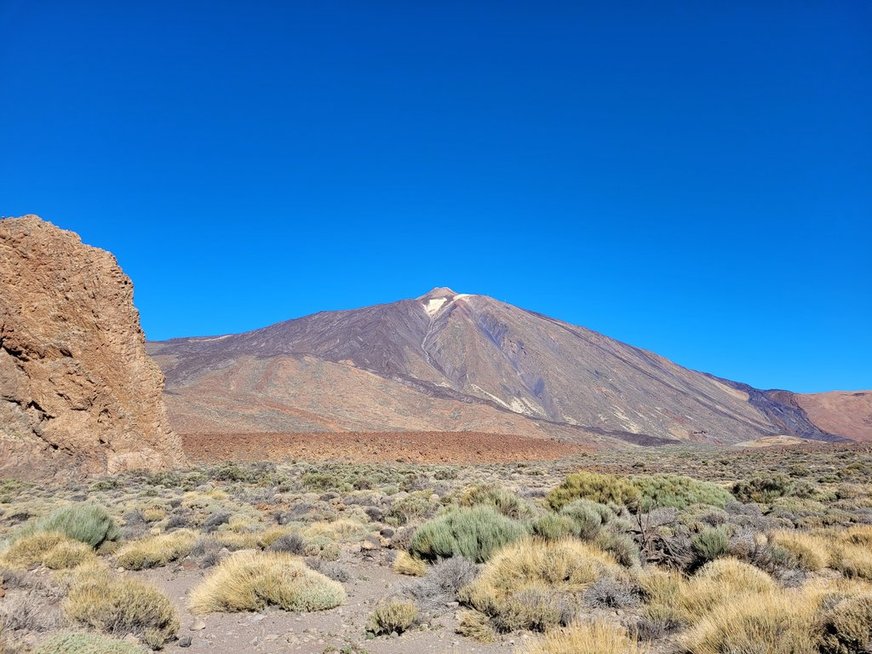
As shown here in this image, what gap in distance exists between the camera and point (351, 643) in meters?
5.07

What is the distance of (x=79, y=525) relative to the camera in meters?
9.16

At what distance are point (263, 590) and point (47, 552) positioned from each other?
4515 millimetres

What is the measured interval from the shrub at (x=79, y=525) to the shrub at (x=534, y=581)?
23.2 feet

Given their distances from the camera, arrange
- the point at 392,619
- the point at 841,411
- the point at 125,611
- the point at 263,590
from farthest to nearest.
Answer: the point at 841,411
the point at 263,590
the point at 392,619
the point at 125,611

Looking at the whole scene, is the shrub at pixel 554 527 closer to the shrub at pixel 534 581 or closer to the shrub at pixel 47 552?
the shrub at pixel 534 581

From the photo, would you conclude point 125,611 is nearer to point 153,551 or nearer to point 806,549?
point 153,551

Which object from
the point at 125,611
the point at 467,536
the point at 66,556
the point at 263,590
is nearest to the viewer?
the point at 125,611

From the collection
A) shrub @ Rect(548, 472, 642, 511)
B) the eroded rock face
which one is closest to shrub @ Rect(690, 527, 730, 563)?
shrub @ Rect(548, 472, 642, 511)

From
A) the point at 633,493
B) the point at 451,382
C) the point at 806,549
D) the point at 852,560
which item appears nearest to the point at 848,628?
the point at 852,560

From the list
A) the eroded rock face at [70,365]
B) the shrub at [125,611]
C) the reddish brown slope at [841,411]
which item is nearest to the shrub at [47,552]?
the shrub at [125,611]

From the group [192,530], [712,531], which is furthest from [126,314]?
[712,531]

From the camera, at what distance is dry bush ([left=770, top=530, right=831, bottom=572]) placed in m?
7.14

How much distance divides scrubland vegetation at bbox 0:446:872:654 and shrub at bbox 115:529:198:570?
3cm

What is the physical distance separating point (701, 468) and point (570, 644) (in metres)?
30.4
